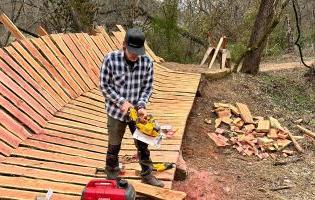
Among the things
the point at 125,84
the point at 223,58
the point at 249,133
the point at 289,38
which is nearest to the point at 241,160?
the point at 249,133

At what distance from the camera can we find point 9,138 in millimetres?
6094

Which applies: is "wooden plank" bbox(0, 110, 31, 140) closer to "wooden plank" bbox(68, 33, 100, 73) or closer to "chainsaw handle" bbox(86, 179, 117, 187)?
"chainsaw handle" bbox(86, 179, 117, 187)

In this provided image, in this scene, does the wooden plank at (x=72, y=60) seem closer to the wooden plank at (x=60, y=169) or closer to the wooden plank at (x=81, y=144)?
the wooden plank at (x=81, y=144)

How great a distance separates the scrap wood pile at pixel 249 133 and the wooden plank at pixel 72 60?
2277mm

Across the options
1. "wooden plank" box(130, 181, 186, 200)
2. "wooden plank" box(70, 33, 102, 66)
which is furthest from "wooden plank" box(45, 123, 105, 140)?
"wooden plank" box(70, 33, 102, 66)

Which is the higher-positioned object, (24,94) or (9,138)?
(24,94)

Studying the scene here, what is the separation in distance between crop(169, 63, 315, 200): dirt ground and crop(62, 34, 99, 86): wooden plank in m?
1.98

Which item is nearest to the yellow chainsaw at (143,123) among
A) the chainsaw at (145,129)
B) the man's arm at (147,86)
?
the chainsaw at (145,129)

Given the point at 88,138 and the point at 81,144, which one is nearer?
the point at 81,144

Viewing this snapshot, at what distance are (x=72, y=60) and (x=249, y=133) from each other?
11.2 feet

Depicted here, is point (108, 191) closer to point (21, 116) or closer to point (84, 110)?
point (21, 116)

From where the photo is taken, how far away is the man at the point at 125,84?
464cm

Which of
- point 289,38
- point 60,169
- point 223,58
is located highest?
point 289,38

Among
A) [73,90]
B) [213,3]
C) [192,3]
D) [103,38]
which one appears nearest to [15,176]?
[73,90]
